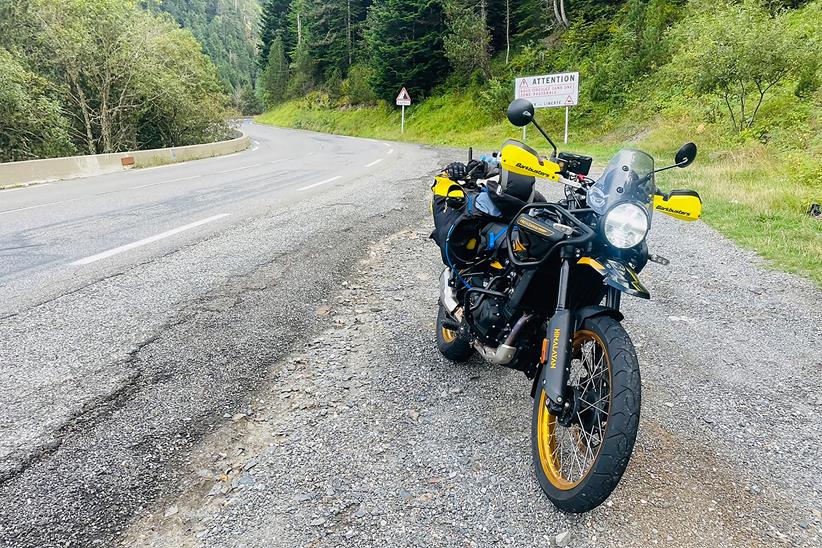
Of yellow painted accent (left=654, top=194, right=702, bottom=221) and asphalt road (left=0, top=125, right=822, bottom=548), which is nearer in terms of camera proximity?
asphalt road (left=0, top=125, right=822, bottom=548)

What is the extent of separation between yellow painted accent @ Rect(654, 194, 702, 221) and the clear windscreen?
47mm

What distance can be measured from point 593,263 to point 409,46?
36.9 metres

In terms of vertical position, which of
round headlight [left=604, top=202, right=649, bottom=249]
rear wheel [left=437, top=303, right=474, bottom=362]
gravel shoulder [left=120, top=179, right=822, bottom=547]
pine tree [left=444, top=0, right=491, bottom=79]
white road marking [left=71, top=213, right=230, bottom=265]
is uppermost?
pine tree [left=444, top=0, right=491, bottom=79]

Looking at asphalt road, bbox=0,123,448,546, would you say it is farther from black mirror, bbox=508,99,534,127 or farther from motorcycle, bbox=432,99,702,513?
black mirror, bbox=508,99,534,127

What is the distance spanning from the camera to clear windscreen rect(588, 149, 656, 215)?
2312 millimetres

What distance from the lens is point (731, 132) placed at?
14.4 meters

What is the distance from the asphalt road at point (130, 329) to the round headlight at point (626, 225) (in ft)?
7.21

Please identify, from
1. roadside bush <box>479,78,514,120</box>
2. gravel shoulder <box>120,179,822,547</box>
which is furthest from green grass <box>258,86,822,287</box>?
gravel shoulder <box>120,179,822,547</box>

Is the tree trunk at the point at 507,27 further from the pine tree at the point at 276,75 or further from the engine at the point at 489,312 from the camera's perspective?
the pine tree at the point at 276,75

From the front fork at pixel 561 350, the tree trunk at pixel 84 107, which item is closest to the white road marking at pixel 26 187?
the tree trunk at pixel 84 107

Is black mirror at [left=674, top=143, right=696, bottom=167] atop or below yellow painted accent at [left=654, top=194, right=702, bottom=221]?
atop

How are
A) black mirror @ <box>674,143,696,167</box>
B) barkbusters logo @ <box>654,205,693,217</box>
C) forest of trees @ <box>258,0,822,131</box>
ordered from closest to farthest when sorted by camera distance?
barkbusters logo @ <box>654,205,693,217</box> → black mirror @ <box>674,143,696,167</box> → forest of trees @ <box>258,0,822,131</box>

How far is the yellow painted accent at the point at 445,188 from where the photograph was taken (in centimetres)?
351

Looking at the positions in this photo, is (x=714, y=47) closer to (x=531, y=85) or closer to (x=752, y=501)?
(x=531, y=85)
